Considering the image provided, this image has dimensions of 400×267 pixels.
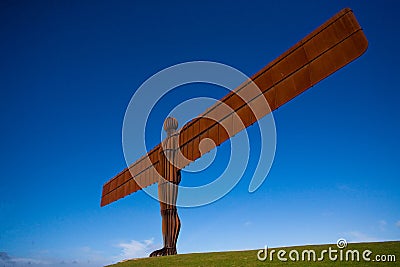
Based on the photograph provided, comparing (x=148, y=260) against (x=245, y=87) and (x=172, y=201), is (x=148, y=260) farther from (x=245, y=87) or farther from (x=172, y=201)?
(x=245, y=87)

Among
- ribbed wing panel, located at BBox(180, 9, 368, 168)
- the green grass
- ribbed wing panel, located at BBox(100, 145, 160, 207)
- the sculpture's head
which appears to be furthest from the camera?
ribbed wing panel, located at BBox(100, 145, 160, 207)

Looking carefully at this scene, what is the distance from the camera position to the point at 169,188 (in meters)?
14.6

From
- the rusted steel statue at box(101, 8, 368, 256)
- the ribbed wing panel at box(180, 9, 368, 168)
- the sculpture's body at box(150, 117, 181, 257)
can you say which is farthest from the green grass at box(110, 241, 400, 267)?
the ribbed wing panel at box(180, 9, 368, 168)

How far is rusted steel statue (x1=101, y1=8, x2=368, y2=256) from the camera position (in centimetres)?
1008

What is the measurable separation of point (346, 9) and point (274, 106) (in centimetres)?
318

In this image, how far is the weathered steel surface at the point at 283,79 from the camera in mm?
9977

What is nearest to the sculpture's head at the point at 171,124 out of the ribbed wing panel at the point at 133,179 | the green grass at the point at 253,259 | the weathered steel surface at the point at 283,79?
the weathered steel surface at the point at 283,79

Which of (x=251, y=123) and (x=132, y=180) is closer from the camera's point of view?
(x=251, y=123)

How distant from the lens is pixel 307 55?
35.2 ft

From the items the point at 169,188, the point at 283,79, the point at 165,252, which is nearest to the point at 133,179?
the point at 169,188

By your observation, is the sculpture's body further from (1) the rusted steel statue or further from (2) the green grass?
(2) the green grass

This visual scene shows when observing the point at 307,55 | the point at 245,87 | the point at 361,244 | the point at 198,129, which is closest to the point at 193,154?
the point at 198,129

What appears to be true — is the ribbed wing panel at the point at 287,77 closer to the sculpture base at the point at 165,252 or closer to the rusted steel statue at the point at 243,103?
the rusted steel statue at the point at 243,103

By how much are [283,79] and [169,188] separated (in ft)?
20.1
